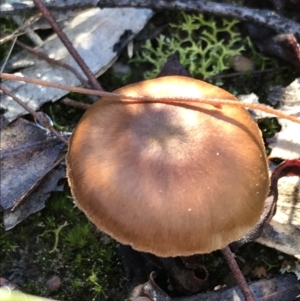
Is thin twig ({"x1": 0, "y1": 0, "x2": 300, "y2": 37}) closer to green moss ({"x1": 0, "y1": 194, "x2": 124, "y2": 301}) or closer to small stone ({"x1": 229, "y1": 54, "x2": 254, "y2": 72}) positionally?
small stone ({"x1": 229, "y1": 54, "x2": 254, "y2": 72})

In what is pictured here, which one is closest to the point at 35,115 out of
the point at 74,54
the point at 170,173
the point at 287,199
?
the point at 74,54

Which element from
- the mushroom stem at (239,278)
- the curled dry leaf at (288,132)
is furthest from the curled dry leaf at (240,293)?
the curled dry leaf at (288,132)

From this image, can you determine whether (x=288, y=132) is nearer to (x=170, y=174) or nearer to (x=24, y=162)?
(x=170, y=174)

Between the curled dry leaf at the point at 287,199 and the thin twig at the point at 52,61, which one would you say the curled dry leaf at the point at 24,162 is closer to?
the thin twig at the point at 52,61

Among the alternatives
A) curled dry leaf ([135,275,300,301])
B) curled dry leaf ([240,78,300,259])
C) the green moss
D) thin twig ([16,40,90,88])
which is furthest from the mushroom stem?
thin twig ([16,40,90,88])

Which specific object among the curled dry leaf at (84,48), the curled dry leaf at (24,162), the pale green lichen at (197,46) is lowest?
the pale green lichen at (197,46)

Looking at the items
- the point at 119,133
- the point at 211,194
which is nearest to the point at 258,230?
the point at 211,194

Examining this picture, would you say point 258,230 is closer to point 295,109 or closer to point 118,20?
point 295,109
